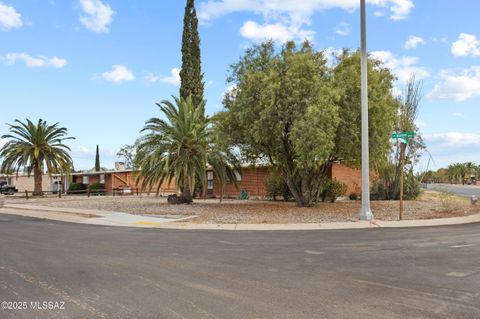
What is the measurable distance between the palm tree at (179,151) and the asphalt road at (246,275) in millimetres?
9839

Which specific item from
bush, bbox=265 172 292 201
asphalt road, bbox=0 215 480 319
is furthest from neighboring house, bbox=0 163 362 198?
asphalt road, bbox=0 215 480 319

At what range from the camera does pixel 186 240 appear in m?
11.2

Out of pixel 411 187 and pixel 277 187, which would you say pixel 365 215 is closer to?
pixel 277 187

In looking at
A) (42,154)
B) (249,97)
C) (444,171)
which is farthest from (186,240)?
(444,171)

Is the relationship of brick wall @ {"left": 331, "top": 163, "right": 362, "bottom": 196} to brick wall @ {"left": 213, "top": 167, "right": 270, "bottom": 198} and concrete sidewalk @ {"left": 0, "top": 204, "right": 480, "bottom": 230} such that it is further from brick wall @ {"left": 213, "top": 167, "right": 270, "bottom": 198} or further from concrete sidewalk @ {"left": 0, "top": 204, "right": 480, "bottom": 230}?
concrete sidewalk @ {"left": 0, "top": 204, "right": 480, "bottom": 230}

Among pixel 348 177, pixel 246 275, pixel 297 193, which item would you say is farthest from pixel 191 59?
pixel 246 275

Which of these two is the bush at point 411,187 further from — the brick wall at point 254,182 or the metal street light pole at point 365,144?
the metal street light pole at point 365,144

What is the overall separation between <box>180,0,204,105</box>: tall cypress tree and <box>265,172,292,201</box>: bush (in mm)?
10724

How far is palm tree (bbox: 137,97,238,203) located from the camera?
21.7 m

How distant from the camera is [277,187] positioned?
28.7 metres

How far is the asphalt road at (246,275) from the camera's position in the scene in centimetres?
530

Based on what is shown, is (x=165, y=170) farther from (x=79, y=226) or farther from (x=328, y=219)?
(x=328, y=219)

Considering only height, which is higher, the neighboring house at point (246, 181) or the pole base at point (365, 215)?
the neighboring house at point (246, 181)

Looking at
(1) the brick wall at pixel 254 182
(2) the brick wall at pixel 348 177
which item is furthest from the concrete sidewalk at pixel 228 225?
(1) the brick wall at pixel 254 182
